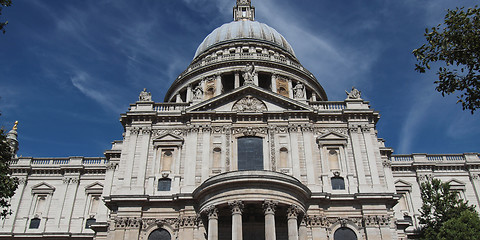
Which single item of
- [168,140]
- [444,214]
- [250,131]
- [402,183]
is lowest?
[444,214]

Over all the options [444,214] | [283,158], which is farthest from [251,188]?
[444,214]

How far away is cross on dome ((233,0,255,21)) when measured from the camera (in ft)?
217

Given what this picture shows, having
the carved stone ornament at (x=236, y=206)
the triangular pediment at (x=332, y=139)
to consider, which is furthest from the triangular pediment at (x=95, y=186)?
the triangular pediment at (x=332, y=139)

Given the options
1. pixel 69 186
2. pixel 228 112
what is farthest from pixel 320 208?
pixel 69 186

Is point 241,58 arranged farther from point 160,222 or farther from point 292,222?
point 292,222

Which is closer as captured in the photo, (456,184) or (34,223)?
(34,223)

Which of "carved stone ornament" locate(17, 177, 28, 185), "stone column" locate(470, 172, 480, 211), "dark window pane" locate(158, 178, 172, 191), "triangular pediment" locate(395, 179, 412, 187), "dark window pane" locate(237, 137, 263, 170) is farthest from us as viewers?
"carved stone ornament" locate(17, 177, 28, 185)

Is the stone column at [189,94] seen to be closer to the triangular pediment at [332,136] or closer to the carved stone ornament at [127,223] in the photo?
the triangular pediment at [332,136]

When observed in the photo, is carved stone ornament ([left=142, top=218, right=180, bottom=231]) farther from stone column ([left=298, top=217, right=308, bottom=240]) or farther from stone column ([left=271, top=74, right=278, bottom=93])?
stone column ([left=271, top=74, right=278, bottom=93])

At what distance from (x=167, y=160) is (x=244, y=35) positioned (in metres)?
29.5

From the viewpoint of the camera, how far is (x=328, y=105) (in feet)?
118

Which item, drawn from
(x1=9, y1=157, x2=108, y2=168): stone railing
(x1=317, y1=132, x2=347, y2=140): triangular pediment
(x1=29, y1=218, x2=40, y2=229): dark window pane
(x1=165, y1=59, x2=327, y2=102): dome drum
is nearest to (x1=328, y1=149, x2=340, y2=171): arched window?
(x1=317, y1=132, x2=347, y2=140): triangular pediment

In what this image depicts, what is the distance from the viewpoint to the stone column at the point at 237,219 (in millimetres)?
25936

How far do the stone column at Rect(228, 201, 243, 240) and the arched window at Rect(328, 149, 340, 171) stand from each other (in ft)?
29.5
